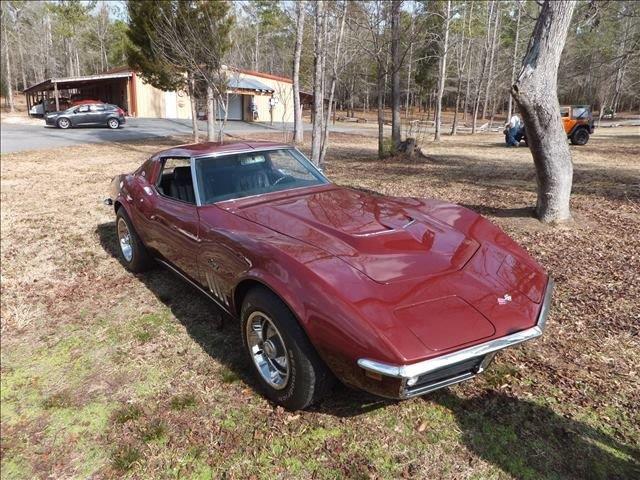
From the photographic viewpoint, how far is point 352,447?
245cm

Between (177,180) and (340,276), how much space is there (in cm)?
237

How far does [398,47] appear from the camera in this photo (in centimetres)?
1299

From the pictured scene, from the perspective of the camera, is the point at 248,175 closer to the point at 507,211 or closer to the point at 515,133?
the point at 507,211

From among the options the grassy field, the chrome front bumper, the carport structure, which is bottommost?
the grassy field

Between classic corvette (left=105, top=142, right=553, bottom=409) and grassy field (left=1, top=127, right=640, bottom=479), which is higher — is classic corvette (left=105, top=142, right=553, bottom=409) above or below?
above

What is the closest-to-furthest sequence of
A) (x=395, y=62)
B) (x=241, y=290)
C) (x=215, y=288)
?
(x=241, y=290) → (x=215, y=288) → (x=395, y=62)

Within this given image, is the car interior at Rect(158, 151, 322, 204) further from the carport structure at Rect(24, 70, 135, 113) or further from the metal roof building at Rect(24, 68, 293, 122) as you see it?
the carport structure at Rect(24, 70, 135, 113)

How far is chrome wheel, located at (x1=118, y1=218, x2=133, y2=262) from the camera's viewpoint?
5.16 metres

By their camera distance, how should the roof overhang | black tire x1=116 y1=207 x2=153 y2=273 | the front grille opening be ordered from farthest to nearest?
1. the roof overhang
2. black tire x1=116 y1=207 x2=153 y2=273
3. the front grille opening

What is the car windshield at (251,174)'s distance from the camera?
3746 millimetres

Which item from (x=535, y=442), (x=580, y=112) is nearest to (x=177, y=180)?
(x=535, y=442)

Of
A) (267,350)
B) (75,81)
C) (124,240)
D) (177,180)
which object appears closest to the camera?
(267,350)

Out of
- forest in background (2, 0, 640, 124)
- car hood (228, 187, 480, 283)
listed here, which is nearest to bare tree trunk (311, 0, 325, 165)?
forest in background (2, 0, 640, 124)

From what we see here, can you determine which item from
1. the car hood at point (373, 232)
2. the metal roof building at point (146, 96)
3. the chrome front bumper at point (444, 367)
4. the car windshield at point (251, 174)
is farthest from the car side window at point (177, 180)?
the metal roof building at point (146, 96)
